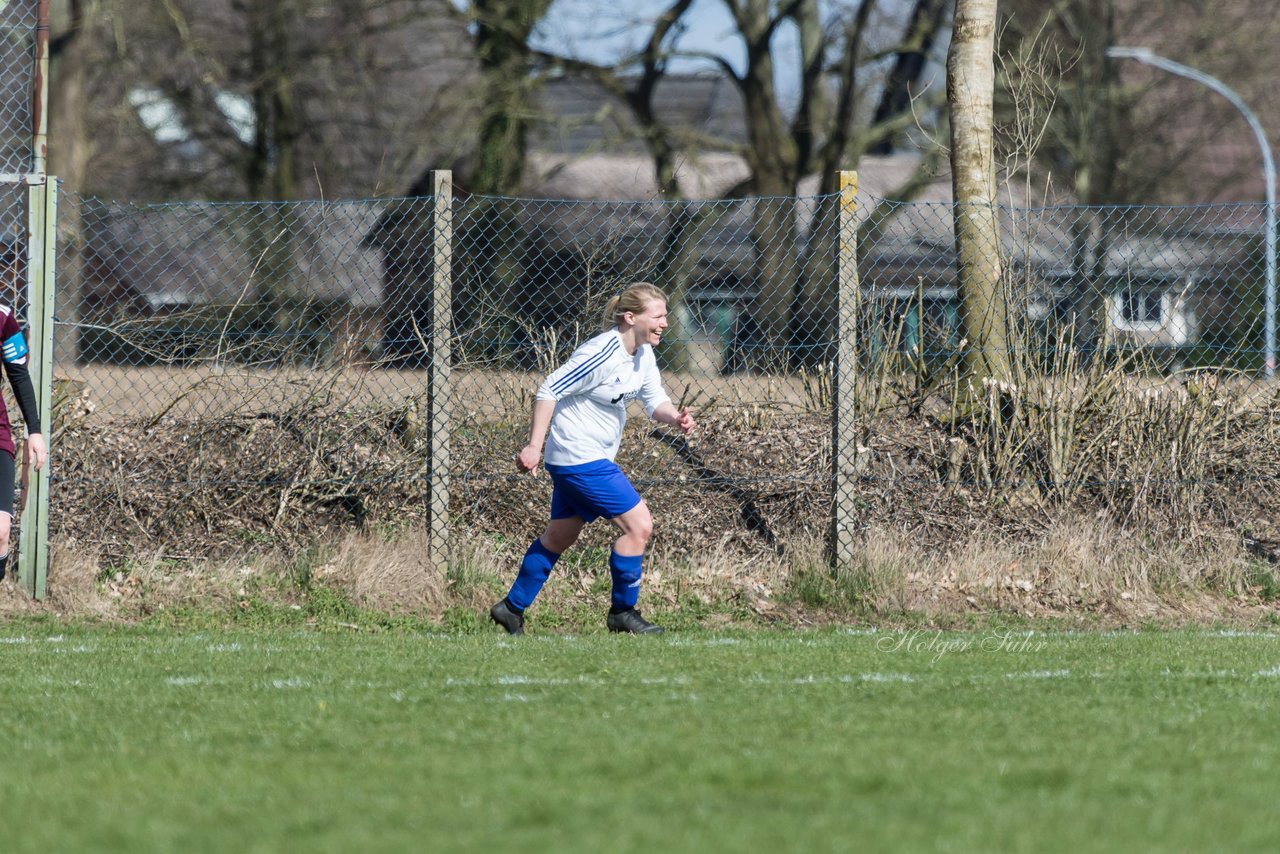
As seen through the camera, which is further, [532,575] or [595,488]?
[532,575]

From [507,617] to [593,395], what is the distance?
130 centimetres

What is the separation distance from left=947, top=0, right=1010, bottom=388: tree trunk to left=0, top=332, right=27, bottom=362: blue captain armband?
601cm

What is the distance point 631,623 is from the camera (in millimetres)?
8133

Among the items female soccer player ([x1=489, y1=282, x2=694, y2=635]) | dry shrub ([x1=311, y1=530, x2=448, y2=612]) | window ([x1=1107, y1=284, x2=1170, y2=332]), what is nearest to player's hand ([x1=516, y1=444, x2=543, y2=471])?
female soccer player ([x1=489, y1=282, x2=694, y2=635])

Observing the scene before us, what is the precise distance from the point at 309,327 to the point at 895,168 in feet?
108

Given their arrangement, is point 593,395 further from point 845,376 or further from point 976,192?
point 976,192

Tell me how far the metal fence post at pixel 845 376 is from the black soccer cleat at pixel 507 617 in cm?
224

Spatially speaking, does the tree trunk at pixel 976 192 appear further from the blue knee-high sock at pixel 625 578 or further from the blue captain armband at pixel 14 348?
the blue captain armband at pixel 14 348

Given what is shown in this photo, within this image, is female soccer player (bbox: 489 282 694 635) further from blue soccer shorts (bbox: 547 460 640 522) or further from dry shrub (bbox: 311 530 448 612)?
dry shrub (bbox: 311 530 448 612)

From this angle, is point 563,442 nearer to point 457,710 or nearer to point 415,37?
point 457,710

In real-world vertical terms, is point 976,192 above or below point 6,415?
above

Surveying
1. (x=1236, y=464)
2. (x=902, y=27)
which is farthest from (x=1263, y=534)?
(x=902, y=27)

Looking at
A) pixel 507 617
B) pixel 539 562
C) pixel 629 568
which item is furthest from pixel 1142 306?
pixel 507 617

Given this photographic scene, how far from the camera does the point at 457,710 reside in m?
5.65
